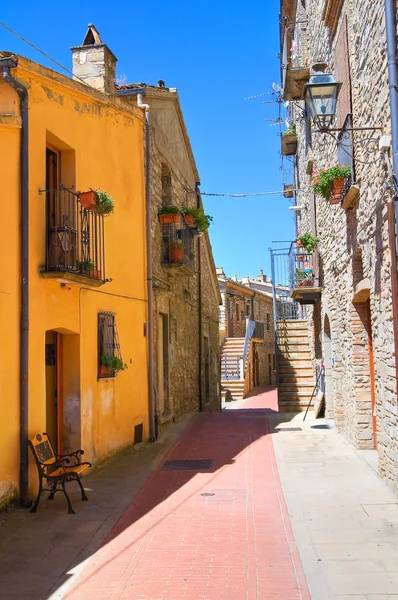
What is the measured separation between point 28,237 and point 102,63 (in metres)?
5.00

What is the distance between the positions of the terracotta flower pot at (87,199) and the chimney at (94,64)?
3.39 metres

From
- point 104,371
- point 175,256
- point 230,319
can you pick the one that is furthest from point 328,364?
point 230,319

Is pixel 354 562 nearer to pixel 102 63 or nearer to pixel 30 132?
pixel 30 132

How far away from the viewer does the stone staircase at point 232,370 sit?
1097 inches

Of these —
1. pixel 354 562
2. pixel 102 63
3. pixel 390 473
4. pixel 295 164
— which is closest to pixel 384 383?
pixel 390 473

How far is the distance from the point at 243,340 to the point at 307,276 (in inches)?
732

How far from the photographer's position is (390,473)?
6.85 meters

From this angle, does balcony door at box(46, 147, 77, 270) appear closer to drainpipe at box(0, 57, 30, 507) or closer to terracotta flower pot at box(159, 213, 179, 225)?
drainpipe at box(0, 57, 30, 507)

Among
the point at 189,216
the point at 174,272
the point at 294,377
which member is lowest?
the point at 294,377

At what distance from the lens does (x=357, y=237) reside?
8.21 m

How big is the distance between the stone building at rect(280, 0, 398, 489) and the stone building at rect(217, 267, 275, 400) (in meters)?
15.0

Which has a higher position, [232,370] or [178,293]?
[178,293]

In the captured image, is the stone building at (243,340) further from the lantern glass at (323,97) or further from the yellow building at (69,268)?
the lantern glass at (323,97)

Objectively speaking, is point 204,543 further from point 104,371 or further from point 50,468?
point 104,371
